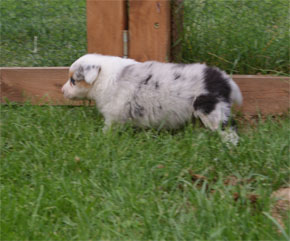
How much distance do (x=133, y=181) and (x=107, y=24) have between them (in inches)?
83.6

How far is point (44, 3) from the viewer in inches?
247

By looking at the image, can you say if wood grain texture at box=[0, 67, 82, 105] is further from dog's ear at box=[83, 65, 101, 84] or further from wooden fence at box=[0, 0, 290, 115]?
dog's ear at box=[83, 65, 101, 84]

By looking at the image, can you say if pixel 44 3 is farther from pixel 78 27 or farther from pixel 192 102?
pixel 192 102

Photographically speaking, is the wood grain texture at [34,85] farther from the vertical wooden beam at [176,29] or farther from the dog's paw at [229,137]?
the dog's paw at [229,137]

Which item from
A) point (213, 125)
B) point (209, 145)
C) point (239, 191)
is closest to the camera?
point (239, 191)

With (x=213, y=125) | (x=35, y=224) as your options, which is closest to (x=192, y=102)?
(x=213, y=125)

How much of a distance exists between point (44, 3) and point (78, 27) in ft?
2.50

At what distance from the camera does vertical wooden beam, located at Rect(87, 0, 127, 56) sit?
4.84 m

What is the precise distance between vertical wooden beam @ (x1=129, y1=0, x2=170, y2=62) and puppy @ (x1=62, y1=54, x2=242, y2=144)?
262 mm

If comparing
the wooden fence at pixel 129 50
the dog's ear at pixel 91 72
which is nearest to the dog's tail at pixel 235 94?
the wooden fence at pixel 129 50

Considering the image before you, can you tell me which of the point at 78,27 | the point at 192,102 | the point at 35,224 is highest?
the point at 78,27

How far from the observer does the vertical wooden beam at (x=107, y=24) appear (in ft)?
15.9

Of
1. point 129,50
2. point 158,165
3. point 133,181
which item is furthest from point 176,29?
point 133,181

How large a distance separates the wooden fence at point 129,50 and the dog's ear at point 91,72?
504mm
